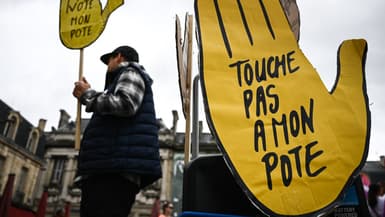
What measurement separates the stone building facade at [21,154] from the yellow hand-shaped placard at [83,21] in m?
19.7

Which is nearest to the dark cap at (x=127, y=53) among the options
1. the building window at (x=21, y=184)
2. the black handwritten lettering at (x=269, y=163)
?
the black handwritten lettering at (x=269, y=163)

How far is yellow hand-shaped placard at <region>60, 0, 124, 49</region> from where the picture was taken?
2.04m

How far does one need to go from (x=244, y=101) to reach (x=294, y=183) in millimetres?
363

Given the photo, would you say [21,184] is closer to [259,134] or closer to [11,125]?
[11,125]

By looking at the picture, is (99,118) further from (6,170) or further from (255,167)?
(6,170)

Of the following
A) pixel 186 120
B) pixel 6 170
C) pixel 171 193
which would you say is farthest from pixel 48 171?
pixel 186 120

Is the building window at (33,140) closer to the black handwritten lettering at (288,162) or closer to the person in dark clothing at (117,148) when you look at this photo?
the person in dark clothing at (117,148)

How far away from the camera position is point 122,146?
1.59 metres

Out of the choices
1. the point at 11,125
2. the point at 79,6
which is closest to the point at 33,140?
the point at 11,125

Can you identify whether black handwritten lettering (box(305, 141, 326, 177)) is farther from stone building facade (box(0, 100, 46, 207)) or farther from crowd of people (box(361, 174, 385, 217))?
stone building facade (box(0, 100, 46, 207))

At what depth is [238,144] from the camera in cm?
131

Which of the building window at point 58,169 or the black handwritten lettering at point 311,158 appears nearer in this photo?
the black handwritten lettering at point 311,158

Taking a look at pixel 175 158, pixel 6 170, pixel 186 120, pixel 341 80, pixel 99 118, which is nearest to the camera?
pixel 341 80

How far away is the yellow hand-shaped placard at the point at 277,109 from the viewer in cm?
127
